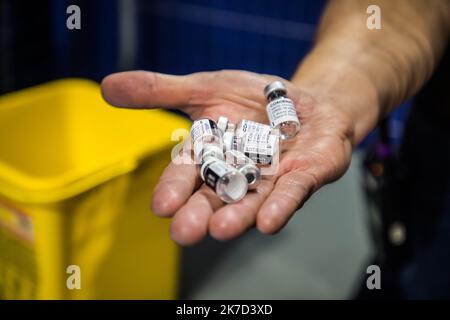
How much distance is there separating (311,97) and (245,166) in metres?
0.22

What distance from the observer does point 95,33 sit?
214 centimetres

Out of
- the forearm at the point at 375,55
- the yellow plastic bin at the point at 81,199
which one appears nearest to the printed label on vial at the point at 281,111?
the forearm at the point at 375,55

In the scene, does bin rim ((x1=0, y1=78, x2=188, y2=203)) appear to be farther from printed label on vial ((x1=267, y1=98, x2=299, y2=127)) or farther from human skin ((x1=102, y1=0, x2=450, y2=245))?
printed label on vial ((x1=267, y1=98, x2=299, y2=127))

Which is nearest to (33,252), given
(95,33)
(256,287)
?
(256,287)

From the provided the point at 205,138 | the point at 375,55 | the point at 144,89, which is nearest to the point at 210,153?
the point at 205,138

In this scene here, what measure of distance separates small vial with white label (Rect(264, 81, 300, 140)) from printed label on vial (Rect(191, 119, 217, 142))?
10cm

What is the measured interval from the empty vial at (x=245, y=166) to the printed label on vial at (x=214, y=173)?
0.11 ft

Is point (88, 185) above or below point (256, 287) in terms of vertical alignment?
above

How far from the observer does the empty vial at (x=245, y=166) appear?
30.8 inches

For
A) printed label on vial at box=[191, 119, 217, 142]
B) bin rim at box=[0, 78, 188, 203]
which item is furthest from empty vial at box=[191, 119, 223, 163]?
bin rim at box=[0, 78, 188, 203]

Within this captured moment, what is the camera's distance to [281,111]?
86cm

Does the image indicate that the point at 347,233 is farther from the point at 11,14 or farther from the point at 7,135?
the point at 11,14

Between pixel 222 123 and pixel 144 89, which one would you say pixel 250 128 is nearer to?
pixel 222 123
